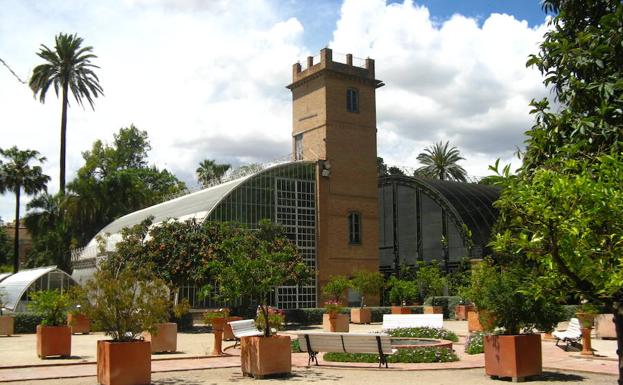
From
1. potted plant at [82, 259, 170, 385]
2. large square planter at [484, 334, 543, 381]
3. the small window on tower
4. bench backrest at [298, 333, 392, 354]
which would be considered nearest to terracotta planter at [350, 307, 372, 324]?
the small window on tower

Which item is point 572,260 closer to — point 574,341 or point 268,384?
point 268,384

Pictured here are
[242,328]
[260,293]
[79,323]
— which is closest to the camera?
[260,293]

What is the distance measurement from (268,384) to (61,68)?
4481 cm

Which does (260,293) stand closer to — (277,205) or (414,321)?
(414,321)

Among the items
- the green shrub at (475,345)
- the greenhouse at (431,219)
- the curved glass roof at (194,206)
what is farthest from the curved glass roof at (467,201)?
the green shrub at (475,345)

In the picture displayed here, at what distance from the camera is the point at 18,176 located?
46.8 m

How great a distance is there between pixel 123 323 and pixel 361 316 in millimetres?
21424

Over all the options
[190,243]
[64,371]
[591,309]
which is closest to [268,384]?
[64,371]

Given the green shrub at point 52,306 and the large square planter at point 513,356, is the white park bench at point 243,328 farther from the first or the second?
the large square planter at point 513,356

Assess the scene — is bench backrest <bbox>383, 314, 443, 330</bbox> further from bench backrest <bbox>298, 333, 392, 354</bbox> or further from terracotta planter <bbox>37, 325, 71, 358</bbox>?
terracotta planter <bbox>37, 325, 71, 358</bbox>

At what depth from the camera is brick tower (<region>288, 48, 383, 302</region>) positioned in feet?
125

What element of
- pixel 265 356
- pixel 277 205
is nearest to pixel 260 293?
pixel 265 356

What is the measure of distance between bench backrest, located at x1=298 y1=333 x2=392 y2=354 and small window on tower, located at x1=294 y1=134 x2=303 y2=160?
26352 mm

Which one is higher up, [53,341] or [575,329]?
[575,329]
